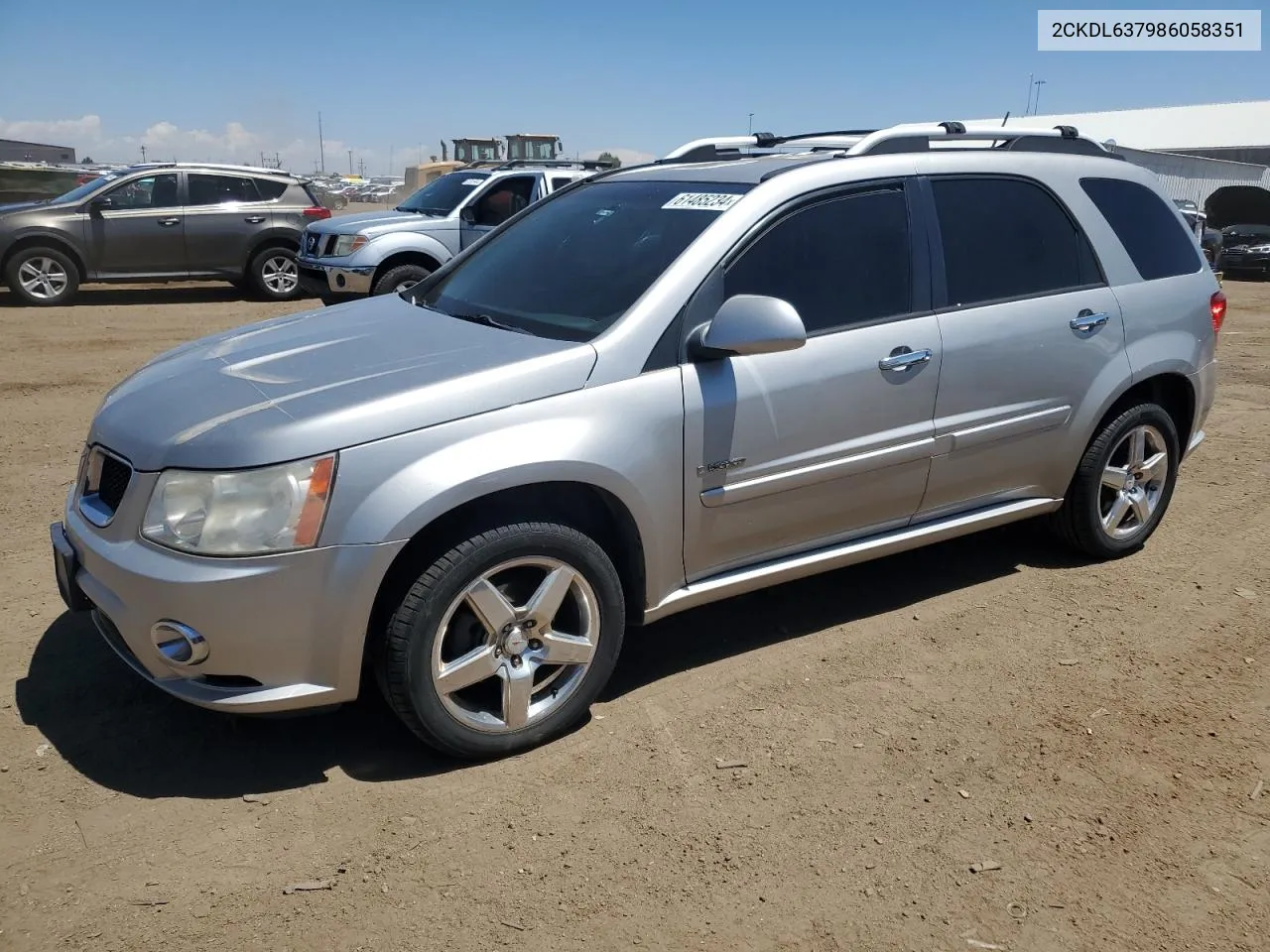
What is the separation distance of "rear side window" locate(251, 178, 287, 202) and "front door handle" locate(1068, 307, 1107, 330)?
12.4 m

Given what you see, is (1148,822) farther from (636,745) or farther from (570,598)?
(570,598)

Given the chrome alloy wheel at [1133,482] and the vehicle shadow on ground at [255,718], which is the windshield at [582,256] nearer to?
the vehicle shadow on ground at [255,718]

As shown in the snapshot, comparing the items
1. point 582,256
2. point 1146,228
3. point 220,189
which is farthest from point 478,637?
point 220,189

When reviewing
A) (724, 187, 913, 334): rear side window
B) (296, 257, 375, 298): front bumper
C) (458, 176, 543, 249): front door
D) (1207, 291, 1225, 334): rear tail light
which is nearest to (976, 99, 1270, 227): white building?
(458, 176, 543, 249): front door

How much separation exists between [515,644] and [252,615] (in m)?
0.77

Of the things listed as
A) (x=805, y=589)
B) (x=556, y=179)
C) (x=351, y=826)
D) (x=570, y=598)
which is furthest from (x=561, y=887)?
(x=556, y=179)

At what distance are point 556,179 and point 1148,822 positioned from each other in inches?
405

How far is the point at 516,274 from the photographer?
417 cm

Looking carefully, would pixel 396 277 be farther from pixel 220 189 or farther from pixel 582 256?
pixel 582 256

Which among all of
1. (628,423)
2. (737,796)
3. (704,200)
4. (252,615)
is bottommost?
(737,796)

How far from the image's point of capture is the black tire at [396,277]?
11.2 m

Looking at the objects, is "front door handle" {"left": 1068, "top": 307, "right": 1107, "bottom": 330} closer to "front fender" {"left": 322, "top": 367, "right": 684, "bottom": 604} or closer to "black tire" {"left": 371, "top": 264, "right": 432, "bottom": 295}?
"front fender" {"left": 322, "top": 367, "right": 684, "bottom": 604}

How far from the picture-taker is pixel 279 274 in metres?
14.6

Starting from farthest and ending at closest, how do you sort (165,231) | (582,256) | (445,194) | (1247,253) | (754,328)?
(1247,253) → (165,231) → (445,194) → (582,256) → (754,328)
